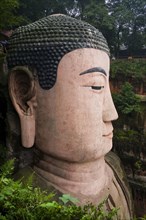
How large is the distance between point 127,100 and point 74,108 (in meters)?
4.64

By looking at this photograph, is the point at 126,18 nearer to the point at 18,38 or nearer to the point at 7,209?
the point at 18,38

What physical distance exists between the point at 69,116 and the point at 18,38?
2.94 feet

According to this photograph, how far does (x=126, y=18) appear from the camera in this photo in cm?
1188

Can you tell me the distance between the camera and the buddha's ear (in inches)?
102

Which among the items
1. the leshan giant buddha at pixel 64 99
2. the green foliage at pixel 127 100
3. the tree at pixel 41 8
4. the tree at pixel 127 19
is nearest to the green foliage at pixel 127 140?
the green foliage at pixel 127 100

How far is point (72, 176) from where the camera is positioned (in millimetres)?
2594

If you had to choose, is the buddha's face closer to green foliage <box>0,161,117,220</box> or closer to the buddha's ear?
the buddha's ear

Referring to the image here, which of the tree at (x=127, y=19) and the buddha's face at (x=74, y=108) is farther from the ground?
the tree at (x=127, y=19)

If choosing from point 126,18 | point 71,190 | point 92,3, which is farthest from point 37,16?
point 71,190

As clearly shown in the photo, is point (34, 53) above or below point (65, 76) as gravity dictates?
above

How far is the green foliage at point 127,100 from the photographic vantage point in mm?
6438

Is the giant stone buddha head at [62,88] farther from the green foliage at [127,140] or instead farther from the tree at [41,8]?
the tree at [41,8]

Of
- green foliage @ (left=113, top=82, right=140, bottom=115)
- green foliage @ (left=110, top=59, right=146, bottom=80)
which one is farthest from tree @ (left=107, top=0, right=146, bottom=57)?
green foliage @ (left=113, top=82, right=140, bottom=115)

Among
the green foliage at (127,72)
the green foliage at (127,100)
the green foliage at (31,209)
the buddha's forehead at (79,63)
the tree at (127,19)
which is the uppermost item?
the tree at (127,19)
